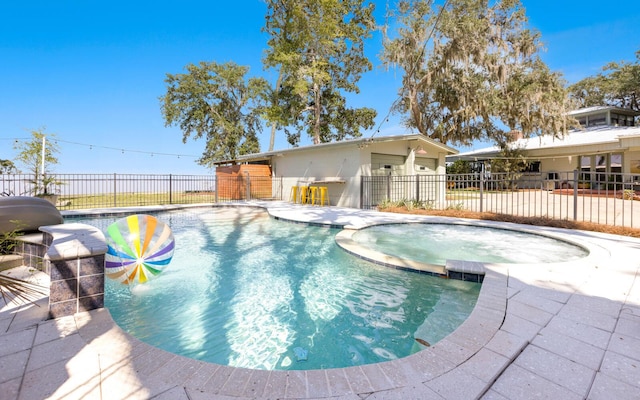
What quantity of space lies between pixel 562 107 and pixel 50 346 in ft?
66.8

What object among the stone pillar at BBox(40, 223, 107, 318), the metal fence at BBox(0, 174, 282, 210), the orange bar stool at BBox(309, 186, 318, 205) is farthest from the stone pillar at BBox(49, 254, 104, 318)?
the orange bar stool at BBox(309, 186, 318, 205)

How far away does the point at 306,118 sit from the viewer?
20.6 m

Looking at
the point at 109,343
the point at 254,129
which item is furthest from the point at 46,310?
the point at 254,129

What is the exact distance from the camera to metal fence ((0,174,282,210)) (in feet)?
35.6

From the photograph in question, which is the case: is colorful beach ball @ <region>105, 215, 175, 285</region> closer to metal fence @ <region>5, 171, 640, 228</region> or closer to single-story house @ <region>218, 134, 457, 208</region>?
metal fence @ <region>5, 171, 640, 228</region>

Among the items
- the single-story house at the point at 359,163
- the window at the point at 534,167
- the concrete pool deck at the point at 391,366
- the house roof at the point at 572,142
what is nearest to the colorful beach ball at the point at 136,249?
the concrete pool deck at the point at 391,366

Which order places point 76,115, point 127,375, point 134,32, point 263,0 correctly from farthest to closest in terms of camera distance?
point 76,115 < point 263,0 < point 134,32 < point 127,375

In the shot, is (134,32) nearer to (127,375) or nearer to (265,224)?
(265,224)

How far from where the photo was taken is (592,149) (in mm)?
16109

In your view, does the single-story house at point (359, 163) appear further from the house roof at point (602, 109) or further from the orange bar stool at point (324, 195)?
the house roof at point (602, 109)

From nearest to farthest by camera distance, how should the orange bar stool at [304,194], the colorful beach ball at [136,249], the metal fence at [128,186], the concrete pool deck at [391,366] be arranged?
the concrete pool deck at [391,366], the colorful beach ball at [136,249], the metal fence at [128,186], the orange bar stool at [304,194]

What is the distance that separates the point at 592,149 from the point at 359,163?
1488 cm

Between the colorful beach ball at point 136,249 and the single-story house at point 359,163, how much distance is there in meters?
8.58

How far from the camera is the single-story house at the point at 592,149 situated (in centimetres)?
1515
